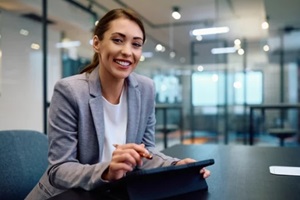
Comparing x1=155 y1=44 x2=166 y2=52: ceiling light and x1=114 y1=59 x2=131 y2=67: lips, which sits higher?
x1=155 y1=44 x2=166 y2=52: ceiling light

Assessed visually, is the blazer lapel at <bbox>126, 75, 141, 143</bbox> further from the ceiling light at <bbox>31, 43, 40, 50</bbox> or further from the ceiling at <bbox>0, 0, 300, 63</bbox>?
the ceiling light at <bbox>31, 43, 40, 50</bbox>

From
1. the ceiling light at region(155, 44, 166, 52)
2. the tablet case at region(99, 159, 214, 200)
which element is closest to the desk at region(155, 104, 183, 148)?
the ceiling light at region(155, 44, 166, 52)

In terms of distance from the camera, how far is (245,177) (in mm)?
948

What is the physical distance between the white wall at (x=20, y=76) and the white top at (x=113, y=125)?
2.38 m

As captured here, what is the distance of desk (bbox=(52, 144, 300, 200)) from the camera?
754 millimetres

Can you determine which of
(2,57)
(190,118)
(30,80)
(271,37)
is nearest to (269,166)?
(2,57)

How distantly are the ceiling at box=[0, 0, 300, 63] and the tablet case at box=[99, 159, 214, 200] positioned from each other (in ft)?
11.6

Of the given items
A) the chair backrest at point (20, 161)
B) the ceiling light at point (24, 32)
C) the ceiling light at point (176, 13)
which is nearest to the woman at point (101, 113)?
the chair backrest at point (20, 161)

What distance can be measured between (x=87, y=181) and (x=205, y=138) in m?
4.73

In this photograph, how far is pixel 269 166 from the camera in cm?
112

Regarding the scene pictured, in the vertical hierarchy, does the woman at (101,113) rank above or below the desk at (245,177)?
above

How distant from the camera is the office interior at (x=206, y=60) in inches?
180

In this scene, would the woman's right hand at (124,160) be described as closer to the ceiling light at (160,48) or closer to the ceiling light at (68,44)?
the ceiling light at (160,48)

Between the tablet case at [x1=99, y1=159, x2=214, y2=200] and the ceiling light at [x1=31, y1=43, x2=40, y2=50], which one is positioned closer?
the tablet case at [x1=99, y1=159, x2=214, y2=200]
